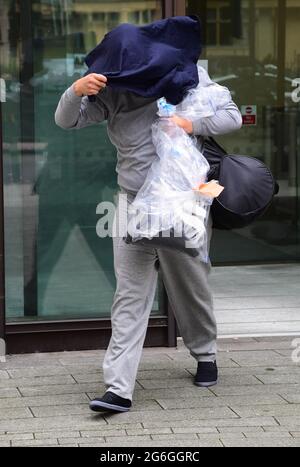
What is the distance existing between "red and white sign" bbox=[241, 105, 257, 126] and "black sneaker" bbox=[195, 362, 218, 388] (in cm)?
438

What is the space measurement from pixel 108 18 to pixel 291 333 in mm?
2322

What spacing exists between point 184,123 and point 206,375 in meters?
1.39

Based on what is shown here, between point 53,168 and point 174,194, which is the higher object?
point 174,194

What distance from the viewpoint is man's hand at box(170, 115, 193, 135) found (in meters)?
4.88

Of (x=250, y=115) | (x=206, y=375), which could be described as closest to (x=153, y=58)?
(x=206, y=375)

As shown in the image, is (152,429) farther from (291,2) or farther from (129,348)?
(291,2)

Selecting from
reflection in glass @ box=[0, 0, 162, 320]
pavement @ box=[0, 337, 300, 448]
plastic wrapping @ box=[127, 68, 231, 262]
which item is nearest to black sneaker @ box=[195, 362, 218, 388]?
pavement @ box=[0, 337, 300, 448]

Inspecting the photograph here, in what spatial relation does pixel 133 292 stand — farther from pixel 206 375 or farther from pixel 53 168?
pixel 53 168

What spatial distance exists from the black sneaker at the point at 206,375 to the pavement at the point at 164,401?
48 millimetres

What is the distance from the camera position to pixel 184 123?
4891mm

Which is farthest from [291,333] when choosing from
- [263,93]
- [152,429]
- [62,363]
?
[263,93]

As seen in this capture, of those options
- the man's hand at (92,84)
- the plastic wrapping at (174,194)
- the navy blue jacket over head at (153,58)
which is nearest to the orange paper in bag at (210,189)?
the plastic wrapping at (174,194)

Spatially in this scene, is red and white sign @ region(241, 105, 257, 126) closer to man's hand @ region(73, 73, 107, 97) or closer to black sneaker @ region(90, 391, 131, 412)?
man's hand @ region(73, 73, 107, 97)

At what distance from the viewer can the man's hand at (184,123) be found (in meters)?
4.88
